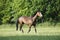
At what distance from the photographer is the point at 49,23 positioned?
122ft

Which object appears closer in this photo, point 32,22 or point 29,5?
point 32,22

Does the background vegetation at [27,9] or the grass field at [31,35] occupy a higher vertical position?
the background vegetation at [27,9]

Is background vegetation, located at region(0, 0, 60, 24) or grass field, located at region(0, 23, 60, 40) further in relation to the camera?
background vegetation, located at region(0, 0, 60, 24)

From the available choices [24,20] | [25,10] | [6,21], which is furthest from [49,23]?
[24,20]

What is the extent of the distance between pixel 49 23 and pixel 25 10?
3.24m

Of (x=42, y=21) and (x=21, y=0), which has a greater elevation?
(x=21, y=0)

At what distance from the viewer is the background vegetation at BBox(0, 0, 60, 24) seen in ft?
122

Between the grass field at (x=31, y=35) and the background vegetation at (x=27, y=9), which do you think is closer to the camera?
the grass field at (x=31, y=35)

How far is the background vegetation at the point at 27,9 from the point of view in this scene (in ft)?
122

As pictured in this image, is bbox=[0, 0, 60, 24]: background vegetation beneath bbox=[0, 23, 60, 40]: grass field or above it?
above

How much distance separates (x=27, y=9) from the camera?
1489 inches

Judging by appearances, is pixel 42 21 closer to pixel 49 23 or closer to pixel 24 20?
pixel 49 23

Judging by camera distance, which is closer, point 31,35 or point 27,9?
point 31,35

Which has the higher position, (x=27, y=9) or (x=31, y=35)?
(x=27, y=9)
